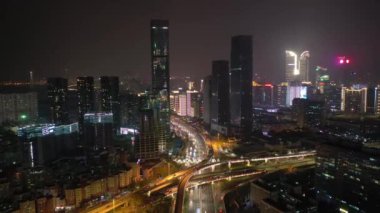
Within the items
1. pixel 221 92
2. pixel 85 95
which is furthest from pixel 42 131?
pixel 221 92

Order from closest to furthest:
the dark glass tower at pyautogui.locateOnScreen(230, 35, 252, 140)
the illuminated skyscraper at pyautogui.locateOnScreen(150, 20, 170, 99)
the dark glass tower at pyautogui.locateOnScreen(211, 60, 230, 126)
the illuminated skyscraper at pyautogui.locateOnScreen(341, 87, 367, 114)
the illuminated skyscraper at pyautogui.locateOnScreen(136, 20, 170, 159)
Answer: the illuminated skyscraper at pyautogui.locateOnScreen(136, 20, 170, 159)
the dark glass tower at pyautogui.locateOnScreen(230, 35, 252, 140)
the illuminated skyscraper at pyautogui.locateOnScreen(150, 20, 170, 99)
the dark glass tower at pyautogui.locateOnScreen(211, 60, 230, 126)
the illuminated skyscraper at pyautogui.locateOnScreen(341, 87, 367, 114)

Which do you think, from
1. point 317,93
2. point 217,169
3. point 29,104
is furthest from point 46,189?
point 317,93

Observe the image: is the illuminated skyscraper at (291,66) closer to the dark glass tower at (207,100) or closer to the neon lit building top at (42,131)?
the dark glass tower at (207,100)

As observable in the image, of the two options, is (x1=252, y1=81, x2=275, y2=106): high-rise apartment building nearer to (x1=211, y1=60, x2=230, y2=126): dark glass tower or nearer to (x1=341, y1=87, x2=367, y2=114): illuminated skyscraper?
(x1=341, y1=87, x2=367, y2=114): illuminated skyscraper

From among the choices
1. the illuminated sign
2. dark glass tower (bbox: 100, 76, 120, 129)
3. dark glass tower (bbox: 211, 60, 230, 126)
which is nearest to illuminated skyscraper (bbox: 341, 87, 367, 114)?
the illuminated sign

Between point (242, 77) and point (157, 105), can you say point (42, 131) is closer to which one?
point (157, 105)

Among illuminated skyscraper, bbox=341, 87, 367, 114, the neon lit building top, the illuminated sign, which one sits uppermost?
the illuminated sign

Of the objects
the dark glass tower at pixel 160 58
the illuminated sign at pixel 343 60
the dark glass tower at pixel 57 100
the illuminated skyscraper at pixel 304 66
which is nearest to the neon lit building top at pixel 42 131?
the dark glass tower at pixel 57 100
